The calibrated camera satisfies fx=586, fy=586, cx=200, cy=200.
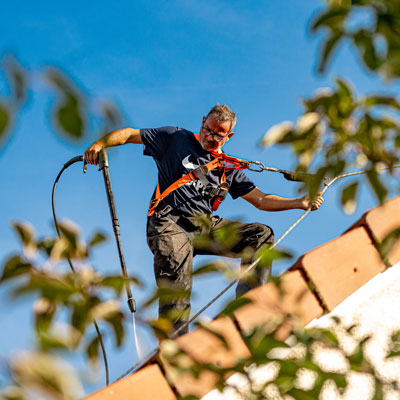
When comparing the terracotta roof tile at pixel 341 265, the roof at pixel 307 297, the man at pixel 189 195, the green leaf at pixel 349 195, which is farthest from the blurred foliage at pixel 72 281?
the man at pixel 189 195

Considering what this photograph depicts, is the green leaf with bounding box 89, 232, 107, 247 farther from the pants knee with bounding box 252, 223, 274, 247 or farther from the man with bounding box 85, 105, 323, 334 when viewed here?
the pants knee with bounding box 252, 223, 274, 247

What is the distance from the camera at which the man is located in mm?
3420

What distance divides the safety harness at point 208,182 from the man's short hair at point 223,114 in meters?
0.19

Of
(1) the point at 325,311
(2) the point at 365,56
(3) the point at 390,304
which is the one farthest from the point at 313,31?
(3) the point at 390,304

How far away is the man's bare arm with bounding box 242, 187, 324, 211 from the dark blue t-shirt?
5cm

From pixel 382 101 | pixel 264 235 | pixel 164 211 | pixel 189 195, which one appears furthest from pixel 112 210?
pixel 382 101

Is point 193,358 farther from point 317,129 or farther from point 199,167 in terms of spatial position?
point 199,167

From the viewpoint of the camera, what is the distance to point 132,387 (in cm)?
197

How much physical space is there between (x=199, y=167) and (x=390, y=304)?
145cm

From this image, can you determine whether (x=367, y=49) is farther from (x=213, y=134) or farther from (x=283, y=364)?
(x=213, y=134)

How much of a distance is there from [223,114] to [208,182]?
1.67ft

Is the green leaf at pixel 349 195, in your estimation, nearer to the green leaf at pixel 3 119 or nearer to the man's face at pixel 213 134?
the green leaf at pixel 3 119

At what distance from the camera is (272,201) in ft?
12.3

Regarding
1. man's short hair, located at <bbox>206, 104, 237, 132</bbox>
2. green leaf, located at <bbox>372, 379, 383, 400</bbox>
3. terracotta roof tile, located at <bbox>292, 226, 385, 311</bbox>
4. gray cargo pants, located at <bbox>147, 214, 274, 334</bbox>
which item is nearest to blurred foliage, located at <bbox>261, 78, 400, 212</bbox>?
green leaf, located at <bbox>372, 379, 383, 400</bbox>
